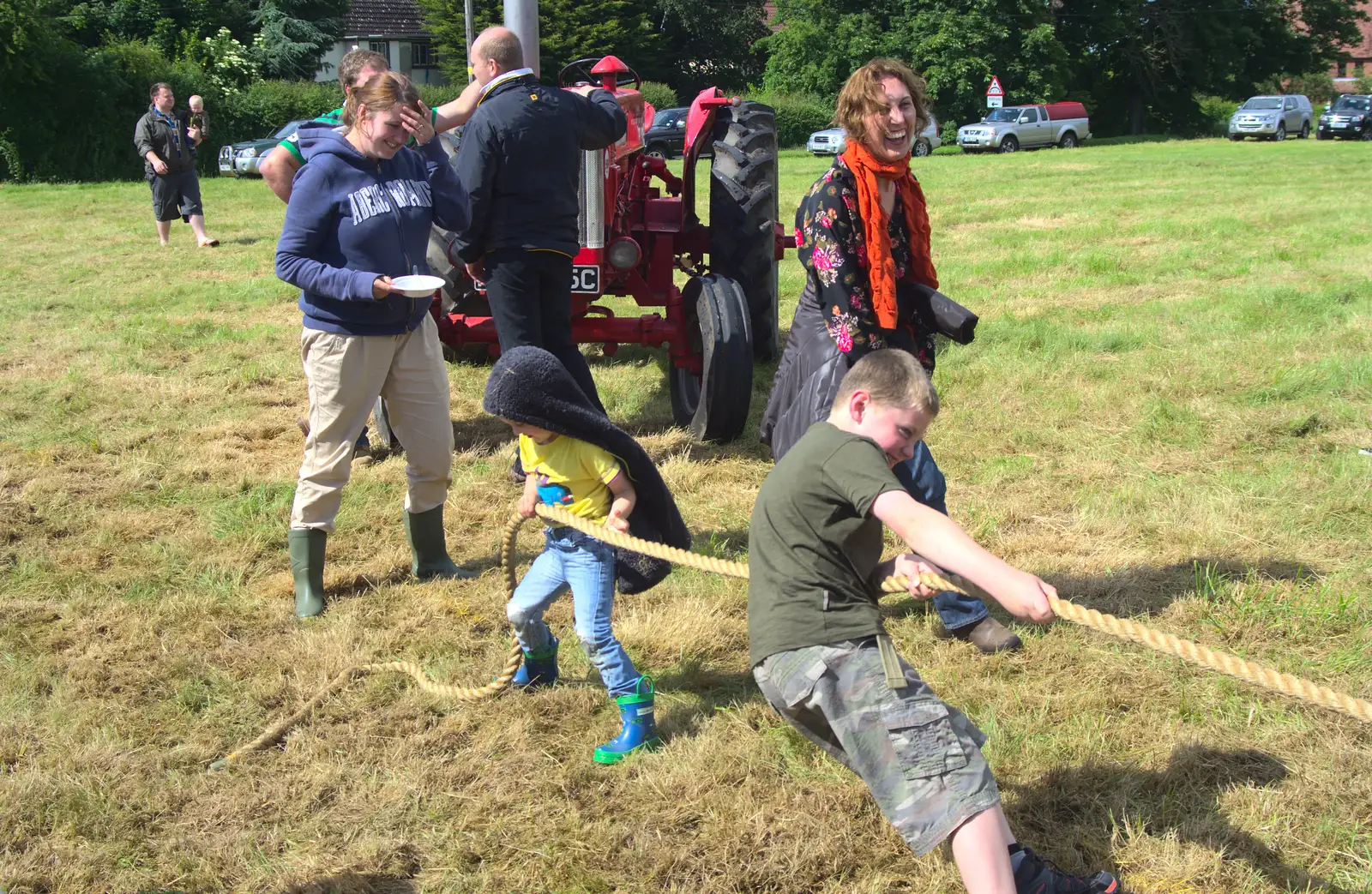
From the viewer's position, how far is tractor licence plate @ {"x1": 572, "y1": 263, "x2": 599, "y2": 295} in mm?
6578

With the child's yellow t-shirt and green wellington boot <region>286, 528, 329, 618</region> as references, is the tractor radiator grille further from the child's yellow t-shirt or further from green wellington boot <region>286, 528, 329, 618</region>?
the child's yellow t-shirt

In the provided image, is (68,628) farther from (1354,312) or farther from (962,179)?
(962,179)

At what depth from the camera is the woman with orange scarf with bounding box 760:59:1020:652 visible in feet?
13.1

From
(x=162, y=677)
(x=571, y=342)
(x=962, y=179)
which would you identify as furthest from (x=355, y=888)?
(x=962, y=179)

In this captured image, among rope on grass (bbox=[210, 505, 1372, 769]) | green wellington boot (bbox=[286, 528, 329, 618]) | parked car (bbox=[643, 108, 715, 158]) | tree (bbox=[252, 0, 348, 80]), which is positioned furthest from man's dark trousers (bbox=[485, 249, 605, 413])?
tree (bbox=[252, 0, 348, 80])

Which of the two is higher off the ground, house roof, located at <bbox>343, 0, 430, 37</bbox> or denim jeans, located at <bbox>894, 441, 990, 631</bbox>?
house roof, located at <bbox>343, 0, 430, 37</bbox>

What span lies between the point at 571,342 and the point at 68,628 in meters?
2.44

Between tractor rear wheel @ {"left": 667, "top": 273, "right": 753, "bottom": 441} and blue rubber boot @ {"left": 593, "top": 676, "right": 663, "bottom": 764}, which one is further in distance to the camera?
tractor rear wheel @ {"left": 667, "top": 273, "right": 753, "bottom": 441}

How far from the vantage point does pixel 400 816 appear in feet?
11.0

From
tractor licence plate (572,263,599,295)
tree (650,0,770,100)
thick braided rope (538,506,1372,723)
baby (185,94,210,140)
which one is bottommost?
thick braided rope (538,506,1372,723)

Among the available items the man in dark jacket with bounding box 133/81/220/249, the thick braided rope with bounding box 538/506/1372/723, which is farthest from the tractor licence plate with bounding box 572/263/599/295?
the man in dark jacket with bounding box 133/81/220/249

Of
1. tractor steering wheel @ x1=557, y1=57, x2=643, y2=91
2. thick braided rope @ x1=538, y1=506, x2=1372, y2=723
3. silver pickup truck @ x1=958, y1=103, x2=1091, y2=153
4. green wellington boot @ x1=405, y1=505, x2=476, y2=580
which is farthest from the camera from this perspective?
silver pickup truck @ x1=958, y1=103, x2=1091, y2=153

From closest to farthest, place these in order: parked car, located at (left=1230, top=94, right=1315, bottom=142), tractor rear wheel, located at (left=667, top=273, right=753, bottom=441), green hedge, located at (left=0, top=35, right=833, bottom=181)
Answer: tractor rear wheel, located at (left=667, top=273, right=753, bottom=441), green hedge, located at (left=0, top=35, right=833, bottom=181), parked car, located at (left=1230, top=94, right=1315, bottom=142)

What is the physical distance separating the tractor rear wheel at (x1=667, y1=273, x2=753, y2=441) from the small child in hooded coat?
254 centimetres
